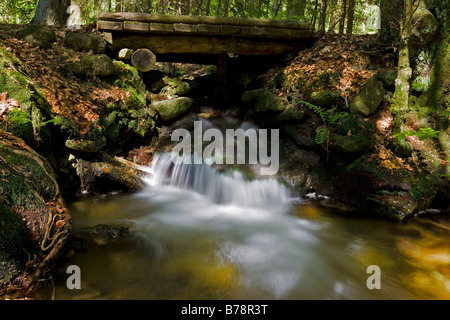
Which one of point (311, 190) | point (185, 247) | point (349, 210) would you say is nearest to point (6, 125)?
point (185, 247)

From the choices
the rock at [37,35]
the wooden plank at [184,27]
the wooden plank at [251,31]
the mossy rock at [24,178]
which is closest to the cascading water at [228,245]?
the mossy rock at [24,178]

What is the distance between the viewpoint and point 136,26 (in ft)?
22.7

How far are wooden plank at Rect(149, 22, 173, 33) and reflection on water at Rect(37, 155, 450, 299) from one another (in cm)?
449

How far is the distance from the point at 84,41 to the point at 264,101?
4.64 metres

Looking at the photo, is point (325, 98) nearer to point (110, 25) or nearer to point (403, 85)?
point (403, 85)

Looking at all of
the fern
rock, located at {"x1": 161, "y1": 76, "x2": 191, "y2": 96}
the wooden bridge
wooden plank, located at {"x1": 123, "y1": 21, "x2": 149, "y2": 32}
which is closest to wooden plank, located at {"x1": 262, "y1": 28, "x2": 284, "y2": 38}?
the wooden bridge

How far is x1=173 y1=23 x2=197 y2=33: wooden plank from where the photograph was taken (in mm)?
7175

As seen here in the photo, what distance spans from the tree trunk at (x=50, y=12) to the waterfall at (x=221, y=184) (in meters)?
5.62

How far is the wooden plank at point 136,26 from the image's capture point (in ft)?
22.5

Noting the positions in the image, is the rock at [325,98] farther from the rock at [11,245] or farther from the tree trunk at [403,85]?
the rock at [11,245]

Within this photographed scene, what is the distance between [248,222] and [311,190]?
5.97 feet

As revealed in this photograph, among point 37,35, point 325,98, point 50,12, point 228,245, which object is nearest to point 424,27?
point 325,98

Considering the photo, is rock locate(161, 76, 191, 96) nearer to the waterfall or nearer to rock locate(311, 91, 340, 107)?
the waterfall
